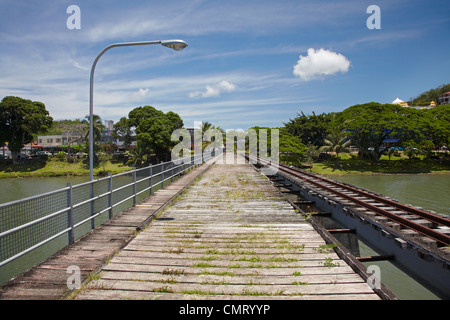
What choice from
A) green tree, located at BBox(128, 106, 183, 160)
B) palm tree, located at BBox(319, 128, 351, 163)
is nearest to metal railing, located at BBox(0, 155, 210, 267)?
green tree, located at BBox(128, 106, 183, 160)

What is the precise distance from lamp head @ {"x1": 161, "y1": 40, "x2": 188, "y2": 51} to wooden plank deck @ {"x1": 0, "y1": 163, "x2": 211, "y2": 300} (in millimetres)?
4617

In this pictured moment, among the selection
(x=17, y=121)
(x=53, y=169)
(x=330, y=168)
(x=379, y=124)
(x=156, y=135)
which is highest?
(x=17, y=121)

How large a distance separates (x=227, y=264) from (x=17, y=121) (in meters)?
60.5

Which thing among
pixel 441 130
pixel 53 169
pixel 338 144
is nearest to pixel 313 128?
pixel 338 144

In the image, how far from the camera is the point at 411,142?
38312mm

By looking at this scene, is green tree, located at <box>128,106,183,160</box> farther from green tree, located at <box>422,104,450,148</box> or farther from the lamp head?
green tree, located at <box>422,104,450,148</box>

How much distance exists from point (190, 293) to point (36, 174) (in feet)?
175

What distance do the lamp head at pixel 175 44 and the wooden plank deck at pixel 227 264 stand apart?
15.2 ft

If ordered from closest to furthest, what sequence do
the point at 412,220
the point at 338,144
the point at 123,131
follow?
the point at 412,220, the point at 338,144, the point at 123,131

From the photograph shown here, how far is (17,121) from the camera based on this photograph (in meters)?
49.9

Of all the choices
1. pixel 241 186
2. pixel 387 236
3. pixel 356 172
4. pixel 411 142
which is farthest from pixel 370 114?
pixel 387 236

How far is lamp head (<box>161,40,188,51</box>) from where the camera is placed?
7.36 m

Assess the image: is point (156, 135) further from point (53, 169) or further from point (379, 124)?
point (379, 124)
